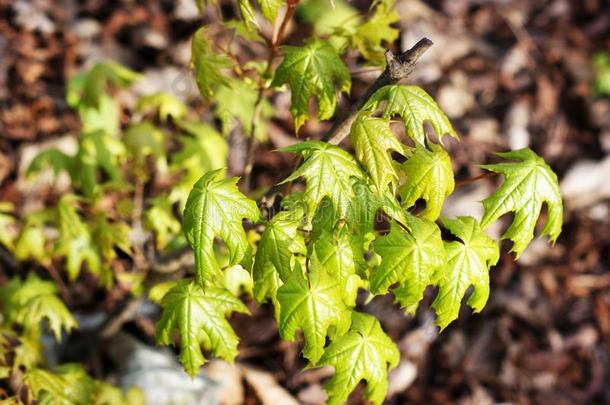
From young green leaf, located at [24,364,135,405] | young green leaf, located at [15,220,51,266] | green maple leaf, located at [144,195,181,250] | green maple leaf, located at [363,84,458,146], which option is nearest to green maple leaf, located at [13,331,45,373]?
young green leaf, located at [24,364,135,405]

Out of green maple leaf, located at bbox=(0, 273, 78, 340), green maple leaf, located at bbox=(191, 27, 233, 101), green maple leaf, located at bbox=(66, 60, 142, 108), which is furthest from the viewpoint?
green maple leaf, located at bbox=(66, 60, 142, 108)

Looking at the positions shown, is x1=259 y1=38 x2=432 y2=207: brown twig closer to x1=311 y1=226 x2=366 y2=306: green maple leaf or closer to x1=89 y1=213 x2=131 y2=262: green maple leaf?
x1=311 y1=226 x2=366 y2=306: green maple leaf

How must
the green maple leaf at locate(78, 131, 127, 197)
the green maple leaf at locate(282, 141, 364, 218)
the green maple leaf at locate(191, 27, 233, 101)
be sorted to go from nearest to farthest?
the green maple leaf at locate(282, 141, 364, 218) < the green maple leaf at locate(191, 27, 233, 101) < the green maple leaf at locate(78, 131, 127, 197)

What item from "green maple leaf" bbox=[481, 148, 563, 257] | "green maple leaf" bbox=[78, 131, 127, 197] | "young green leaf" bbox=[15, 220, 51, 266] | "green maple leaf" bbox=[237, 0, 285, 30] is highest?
"green maple leaf" bbox=[237, 0, 285, 30]

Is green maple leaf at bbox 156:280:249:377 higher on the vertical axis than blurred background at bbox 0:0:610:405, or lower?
higher

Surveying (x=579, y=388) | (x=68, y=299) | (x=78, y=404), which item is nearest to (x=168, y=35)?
(x=68, y=299)

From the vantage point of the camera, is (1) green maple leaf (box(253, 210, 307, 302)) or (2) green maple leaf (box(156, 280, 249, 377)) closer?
(1) green maple leaf (box(253, 210, 307, 302))

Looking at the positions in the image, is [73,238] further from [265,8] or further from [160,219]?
[265,8]

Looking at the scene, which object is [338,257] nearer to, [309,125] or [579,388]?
[309,125]

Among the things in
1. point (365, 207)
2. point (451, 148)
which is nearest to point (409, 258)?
point (365, 207)
